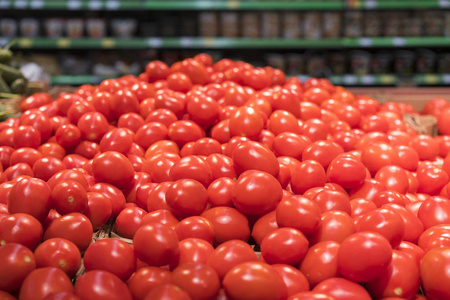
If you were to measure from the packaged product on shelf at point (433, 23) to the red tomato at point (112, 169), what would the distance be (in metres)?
3.82

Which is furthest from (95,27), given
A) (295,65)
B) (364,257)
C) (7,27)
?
(364,257)

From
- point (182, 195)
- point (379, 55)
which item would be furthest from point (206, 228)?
point (379, 55)

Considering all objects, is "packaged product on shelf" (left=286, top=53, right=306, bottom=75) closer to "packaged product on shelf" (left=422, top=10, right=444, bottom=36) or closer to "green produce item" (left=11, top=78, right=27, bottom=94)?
"packaged product on shelf" (left=422, top=10, right=444, bottom=36)

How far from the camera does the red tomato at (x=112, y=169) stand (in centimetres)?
119

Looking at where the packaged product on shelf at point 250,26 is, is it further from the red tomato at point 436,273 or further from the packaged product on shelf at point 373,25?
the red tomato at point 436,273

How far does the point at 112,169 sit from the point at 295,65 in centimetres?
345

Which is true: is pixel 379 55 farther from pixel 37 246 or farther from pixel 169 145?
pixel 37 246

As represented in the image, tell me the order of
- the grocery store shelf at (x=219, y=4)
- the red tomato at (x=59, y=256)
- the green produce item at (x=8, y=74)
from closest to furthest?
1. the red tomato at (x=59, y=256)
2. the green produce item at (x=8, y=74)
3. the grocery store shelf at (x=219, y=4)

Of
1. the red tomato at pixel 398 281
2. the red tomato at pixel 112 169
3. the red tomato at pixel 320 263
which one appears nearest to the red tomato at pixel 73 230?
the red tomato at pixel 112 169

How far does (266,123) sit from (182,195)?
625 mm

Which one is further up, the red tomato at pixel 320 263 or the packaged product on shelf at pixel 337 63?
the red tomato at pixel 320 263

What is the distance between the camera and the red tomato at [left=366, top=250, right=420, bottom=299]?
2.80ft

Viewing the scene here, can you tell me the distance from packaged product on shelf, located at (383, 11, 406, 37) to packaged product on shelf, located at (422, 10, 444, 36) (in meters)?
0.21

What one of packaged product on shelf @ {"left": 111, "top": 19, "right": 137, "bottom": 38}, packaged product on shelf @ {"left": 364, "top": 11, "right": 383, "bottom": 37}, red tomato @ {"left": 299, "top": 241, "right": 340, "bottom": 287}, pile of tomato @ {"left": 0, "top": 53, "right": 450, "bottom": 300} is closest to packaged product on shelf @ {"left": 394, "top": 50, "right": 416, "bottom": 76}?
packaged product on shelf @ {"left": 364, "top": 11, "right": 383, "bottom": 37}
